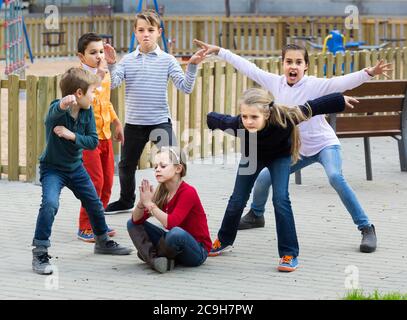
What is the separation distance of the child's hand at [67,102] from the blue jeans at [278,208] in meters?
1.24

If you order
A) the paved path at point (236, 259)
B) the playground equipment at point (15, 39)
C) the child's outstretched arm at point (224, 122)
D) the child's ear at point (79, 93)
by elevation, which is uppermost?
the playground equipment at point (15, 39)

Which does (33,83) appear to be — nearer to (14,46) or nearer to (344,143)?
(344,143)

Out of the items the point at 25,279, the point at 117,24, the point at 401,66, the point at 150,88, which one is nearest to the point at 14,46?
the point at 401,66

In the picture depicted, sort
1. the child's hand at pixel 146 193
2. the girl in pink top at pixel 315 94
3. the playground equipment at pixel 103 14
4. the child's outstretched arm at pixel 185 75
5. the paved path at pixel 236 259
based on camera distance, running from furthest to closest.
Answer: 1. the playground equipment at pixel 103 14
2. the child's outstretched arm at pixel 185 75
3. the girl in pink top at pixel 315 94
4. the child's hand at pixel 146 193
5. the paved path at pixel 236 259

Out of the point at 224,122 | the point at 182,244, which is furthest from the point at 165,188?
the point at 224,122

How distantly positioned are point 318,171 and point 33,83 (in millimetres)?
2990

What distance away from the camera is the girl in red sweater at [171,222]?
7422 mm

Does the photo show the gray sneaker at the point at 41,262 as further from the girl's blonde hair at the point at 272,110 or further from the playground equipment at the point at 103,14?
the playground equipment at the point at 103,14

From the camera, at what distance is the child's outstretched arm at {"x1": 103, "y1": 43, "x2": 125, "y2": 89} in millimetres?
8957

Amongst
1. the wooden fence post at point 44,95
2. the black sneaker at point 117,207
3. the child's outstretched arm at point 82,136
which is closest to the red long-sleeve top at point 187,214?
the child's outstretched arm at point 82,136

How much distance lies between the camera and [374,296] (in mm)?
6613

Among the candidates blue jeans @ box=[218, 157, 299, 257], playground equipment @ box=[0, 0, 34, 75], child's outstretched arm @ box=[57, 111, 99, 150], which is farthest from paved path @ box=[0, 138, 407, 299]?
playground equipment @ box=[0, 0, 34, 75]

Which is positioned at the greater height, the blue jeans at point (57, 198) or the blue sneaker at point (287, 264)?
the blue jeans at point (57, 198)

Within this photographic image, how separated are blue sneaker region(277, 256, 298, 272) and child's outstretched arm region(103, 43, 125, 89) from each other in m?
2.33
